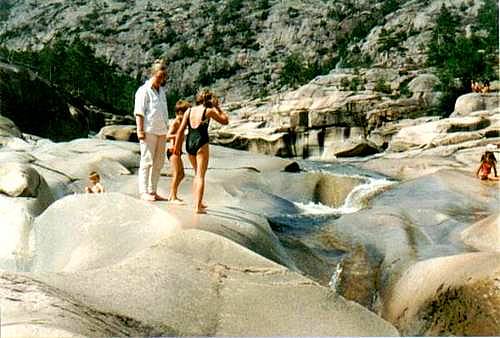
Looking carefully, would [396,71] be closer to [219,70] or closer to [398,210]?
[219,70]

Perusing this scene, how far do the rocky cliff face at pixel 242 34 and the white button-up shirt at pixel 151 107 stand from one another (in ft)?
259

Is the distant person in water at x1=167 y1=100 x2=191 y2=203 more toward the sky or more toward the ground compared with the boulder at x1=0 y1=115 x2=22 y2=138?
more toward the sky

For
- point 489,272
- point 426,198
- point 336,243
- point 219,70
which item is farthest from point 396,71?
point 489,272

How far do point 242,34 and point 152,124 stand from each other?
111 meters

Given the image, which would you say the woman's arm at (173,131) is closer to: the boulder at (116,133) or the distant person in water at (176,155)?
the distant person in water at (176,155)

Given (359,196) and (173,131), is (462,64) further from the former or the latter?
(173,131)

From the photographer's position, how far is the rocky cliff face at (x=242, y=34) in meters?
98.7

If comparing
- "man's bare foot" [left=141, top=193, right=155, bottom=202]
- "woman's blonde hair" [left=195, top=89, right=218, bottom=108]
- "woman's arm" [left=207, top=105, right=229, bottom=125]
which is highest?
"woman's blonde hair" [left=195, top=89, right=218, bottom=108]

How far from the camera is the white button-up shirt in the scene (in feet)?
32.2

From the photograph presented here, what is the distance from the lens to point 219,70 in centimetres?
11006

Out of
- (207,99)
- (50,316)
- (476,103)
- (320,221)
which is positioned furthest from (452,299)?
(476,103)

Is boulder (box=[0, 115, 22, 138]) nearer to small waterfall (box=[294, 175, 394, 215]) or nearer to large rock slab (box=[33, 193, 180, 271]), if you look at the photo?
small waterfall (box=[294, 175, 394, 215])

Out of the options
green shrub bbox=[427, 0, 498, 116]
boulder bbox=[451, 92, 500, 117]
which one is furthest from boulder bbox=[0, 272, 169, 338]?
green shrub bbox=[427, 0, 498, 116]

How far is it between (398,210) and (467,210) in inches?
82.6
